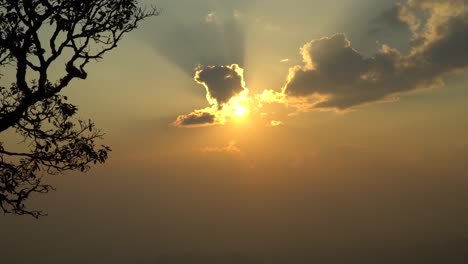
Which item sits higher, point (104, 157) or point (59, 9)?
point (59, 9)

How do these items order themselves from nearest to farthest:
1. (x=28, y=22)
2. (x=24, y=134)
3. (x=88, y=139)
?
(x=28, y=22)
(x=24, y=134)
(x=88, y=139)

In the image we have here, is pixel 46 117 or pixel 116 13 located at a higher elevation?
pixel 116 13

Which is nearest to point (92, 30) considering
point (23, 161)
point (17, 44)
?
point (17, 44)

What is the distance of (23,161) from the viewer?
16.0 meters

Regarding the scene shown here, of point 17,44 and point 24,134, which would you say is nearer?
point 17,44

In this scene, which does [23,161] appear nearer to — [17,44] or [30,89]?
[30,89]

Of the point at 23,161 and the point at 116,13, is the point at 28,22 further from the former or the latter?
the point at 23,161

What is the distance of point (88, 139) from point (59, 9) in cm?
477

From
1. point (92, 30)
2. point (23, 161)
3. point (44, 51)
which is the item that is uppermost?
point (92, 30)

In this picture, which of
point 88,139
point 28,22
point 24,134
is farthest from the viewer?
point 88,139

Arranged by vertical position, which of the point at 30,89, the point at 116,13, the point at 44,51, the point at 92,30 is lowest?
the point at 30,89

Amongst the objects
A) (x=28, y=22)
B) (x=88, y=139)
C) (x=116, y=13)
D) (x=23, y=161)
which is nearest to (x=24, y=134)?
(x=23, y=161)

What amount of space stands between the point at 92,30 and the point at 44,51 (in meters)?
2.20

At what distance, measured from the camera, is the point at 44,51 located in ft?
48.5
